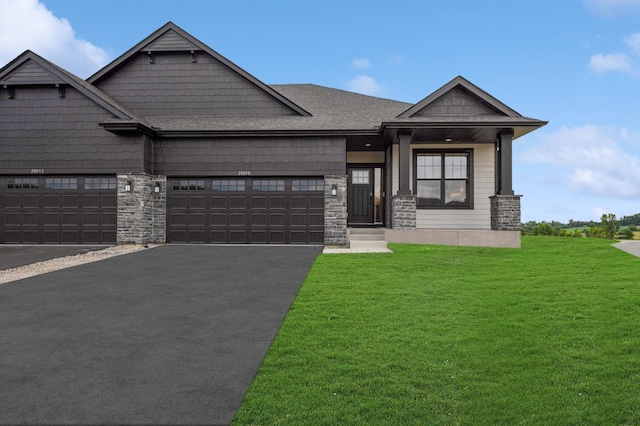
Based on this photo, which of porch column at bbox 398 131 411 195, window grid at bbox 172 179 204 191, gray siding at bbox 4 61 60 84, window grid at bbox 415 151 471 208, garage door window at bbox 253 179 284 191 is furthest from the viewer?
window grid at bbox 415 151 471 208

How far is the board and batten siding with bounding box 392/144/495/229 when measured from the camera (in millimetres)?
16375

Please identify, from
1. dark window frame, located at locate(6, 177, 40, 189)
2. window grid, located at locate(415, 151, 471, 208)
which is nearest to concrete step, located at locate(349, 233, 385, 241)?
window grid, located at locate(415, 151, 471, 208)

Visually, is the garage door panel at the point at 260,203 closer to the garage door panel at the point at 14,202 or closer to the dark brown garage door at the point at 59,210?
the dark brown garage door at the point at 59,210

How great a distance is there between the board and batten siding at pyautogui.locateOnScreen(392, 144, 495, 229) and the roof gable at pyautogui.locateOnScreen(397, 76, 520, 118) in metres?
1.76

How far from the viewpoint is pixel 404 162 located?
14930mm

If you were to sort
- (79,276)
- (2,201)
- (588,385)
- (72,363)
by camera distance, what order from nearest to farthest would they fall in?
1. (588,385)
2. (72,363)
3. (79,276)
4. (2,201)

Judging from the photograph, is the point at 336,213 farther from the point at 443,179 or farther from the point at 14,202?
the point at 14,202

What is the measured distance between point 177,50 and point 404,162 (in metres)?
10.9

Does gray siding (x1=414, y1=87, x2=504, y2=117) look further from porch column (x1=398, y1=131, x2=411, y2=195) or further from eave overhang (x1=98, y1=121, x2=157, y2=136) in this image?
eave overhang (x1=98, y1=121, x2=157, y2=136)

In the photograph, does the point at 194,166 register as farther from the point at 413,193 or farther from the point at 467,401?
the point at 467,401

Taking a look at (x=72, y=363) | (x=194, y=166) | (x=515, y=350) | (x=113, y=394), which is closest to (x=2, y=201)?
(x=194, y=166)

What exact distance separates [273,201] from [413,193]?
5.65 meters

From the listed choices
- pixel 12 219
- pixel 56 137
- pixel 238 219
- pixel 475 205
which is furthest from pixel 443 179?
pixel 12 219

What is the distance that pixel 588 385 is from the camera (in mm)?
3523
